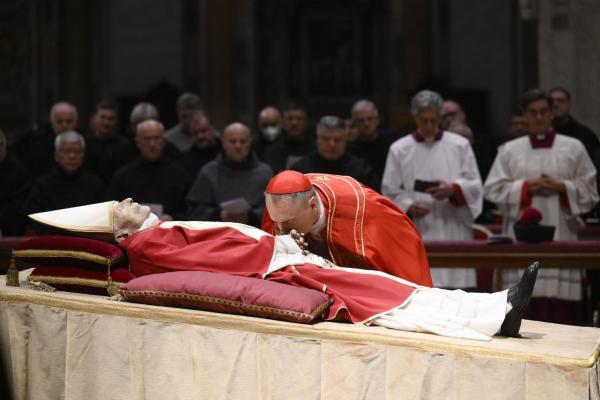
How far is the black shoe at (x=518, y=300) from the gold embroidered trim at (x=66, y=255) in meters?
1.79

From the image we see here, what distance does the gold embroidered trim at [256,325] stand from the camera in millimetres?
3844

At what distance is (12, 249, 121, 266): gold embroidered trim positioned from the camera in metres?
4.80

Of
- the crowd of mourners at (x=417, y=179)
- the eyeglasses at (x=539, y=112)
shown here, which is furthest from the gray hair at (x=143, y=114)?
→ the eyeglasses at (x=539, y=112)

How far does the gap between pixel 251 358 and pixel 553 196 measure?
3626 millimetres

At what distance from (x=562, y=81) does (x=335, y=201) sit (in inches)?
190

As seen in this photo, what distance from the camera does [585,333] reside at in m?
4.32

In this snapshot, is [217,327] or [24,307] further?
[24,307]

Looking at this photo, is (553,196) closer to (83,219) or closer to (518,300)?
(518,300)

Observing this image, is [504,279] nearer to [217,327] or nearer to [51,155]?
[217,327]

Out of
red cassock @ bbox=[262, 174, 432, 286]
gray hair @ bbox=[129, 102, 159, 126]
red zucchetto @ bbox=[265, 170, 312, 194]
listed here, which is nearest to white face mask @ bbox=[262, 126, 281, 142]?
gray hair @ bbox=[129, 102, 159, 126]

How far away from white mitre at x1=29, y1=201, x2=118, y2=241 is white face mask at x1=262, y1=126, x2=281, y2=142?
4.76 metres

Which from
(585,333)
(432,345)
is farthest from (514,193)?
(432,345)

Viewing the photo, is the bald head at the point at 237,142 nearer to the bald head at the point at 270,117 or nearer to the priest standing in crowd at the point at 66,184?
the priest standing in crowd at the point at 66,184

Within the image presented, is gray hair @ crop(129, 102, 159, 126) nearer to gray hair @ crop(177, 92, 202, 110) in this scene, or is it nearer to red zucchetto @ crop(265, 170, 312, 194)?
gray hair @ crop(177, 92, 202, 110)
